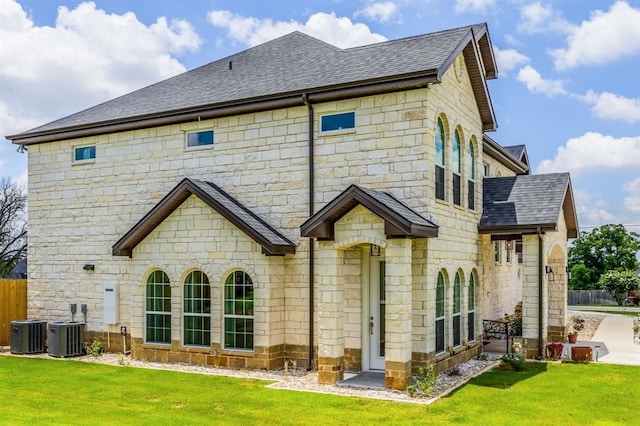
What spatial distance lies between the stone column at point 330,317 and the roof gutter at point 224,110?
3475mm

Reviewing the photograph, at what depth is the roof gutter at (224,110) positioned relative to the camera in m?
12.7

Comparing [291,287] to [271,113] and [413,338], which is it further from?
[271,113]

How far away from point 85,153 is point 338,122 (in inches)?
316

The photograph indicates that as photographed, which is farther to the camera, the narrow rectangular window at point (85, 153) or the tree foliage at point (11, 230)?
the tree foliage at point (11, 230)

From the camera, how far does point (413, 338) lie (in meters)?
12.4

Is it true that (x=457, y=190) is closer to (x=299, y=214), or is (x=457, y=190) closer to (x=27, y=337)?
(x=299, y=214)

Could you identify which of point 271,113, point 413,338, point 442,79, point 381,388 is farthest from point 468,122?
point 381,388

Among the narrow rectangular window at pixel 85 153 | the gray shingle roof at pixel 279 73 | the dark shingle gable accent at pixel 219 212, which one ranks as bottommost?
the dark shingle gable accent at pixel 219 212

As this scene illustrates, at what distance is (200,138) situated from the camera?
15508 mm

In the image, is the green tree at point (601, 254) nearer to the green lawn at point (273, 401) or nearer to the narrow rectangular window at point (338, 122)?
the green lawn at point (273, 401)

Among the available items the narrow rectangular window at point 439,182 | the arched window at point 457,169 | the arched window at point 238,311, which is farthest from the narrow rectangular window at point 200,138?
the arched window at point 457,169

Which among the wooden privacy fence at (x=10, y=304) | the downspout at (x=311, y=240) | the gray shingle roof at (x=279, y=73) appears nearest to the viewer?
the gray shingle roof at (x=279, y=73)

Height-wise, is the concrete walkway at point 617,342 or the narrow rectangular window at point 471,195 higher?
the narrow rectangular window at point 471,195

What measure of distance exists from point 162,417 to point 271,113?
7.55 meters
